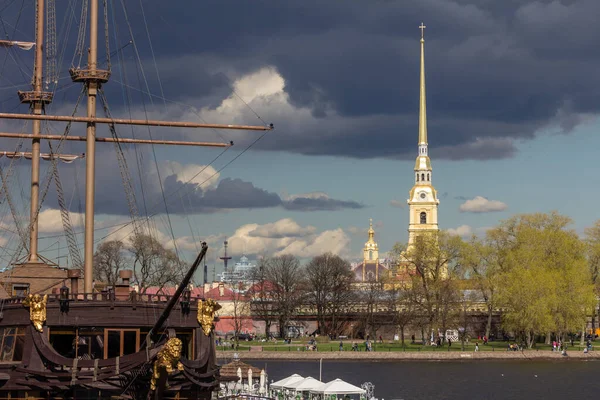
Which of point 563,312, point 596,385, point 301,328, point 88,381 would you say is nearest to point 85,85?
point 88,381

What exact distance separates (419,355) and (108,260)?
3684cm

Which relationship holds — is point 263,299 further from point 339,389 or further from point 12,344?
point 12,344

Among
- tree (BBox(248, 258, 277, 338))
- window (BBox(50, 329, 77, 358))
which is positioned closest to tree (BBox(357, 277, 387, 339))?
tree (BBox(248, 258, 277, 338))

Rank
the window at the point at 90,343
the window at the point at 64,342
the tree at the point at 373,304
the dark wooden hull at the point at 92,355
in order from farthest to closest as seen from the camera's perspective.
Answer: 1. the tree at the point at 373,304
2. the window at the point at 90,343
3. the window at the point at 64,342
4. the dark wooden hull at the point at 92,355

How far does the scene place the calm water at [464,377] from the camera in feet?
251

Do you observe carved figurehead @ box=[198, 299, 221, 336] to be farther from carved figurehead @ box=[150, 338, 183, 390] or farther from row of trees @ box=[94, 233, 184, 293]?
row of trees @ box=[94, 233, 184, 293]

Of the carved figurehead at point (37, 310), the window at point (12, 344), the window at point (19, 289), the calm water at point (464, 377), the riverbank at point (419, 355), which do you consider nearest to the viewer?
the carved figurehead at point (37, 310)

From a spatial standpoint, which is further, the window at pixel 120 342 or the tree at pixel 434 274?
the tree at pixel 434 274

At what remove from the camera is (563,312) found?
109812mm

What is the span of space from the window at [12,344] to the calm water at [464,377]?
36.1m

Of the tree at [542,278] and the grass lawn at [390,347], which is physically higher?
the tree at [542,278]

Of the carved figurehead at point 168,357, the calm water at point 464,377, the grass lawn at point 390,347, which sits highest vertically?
the carved figurehead at point 168,357

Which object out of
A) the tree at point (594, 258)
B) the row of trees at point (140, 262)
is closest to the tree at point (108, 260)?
the row of trees at point (140, 262)

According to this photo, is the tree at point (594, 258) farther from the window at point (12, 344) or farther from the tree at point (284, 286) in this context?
the window at point (12, 344)
